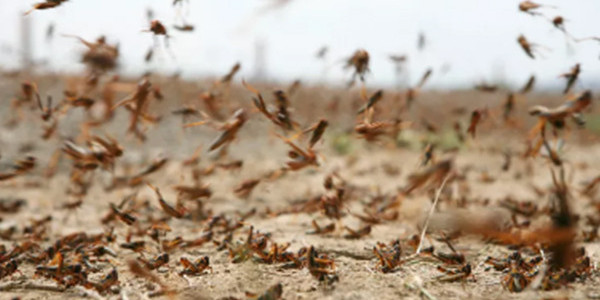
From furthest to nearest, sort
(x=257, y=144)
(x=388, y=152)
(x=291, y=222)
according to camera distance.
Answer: (x=257, y=144) < (x=388, y=152) < (x=291, y=222)

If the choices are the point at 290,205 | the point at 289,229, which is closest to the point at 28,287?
the point at 289,229

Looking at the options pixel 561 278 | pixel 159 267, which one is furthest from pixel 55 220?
pixel 561 278

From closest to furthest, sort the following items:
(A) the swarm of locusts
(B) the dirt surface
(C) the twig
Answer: (A) the swarm of locusts, (B) the dirt surface, (C) the twig

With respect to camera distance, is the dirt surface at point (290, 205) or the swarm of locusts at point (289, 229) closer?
the swarm of locusts at point (289, 229)

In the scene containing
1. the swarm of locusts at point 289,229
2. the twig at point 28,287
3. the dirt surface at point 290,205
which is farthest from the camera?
the twig at point 28,287

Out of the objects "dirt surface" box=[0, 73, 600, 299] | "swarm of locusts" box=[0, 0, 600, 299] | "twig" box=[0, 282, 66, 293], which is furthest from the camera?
"twig" box=[0, 282, 66, 293]

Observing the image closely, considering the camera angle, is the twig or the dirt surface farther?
the twig

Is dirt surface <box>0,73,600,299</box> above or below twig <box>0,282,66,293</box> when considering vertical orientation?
below

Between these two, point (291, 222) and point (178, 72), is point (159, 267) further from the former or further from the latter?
point (178, 72)
